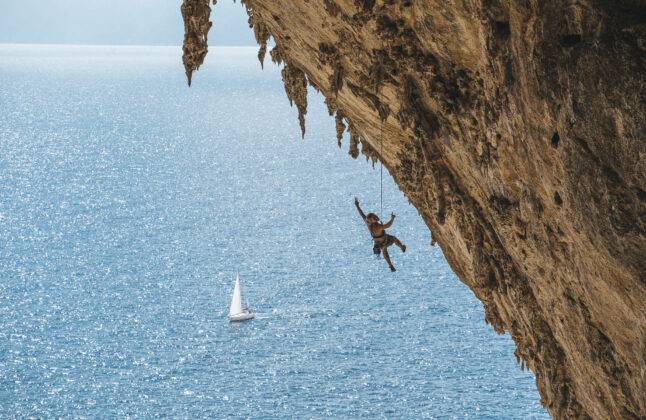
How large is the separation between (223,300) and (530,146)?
35328mm

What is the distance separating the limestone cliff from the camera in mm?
4930

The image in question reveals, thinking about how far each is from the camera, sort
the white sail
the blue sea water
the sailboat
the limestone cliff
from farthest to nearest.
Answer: the sailboat, the white sail, the blue sea water, the limestone cliff

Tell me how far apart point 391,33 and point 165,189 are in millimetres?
56838

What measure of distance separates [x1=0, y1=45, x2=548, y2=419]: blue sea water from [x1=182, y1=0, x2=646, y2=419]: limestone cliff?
807 inches

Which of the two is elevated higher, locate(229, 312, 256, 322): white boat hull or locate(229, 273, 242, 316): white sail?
locate(229, 273, 242, 316): white sail

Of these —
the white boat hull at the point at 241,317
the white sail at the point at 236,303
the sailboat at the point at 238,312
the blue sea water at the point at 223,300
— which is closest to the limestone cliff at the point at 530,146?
the blue sea water at the point at 223,300

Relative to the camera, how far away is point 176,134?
89938 millimetres

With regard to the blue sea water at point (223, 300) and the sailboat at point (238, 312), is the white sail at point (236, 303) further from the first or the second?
the blue sea water at point (223, 300)

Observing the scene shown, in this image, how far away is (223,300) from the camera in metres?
40.2

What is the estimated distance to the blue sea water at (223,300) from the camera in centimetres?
3009

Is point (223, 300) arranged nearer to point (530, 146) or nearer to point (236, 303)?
point (236, 303)

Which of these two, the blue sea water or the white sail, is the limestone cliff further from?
the white sail

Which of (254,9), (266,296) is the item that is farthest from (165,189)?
(254,9)

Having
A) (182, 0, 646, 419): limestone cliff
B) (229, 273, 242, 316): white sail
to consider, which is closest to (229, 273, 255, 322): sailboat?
(229, 273, 242, 316): white sail
